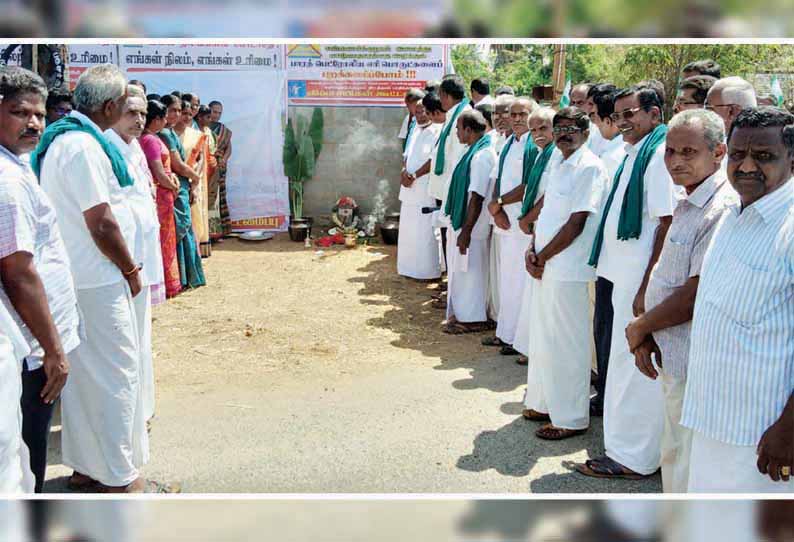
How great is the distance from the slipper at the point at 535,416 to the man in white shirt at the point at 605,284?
308mm

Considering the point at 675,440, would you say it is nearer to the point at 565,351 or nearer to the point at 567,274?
the point at 565,351

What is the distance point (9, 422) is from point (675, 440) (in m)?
2.45

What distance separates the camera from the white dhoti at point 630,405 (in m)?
3.76

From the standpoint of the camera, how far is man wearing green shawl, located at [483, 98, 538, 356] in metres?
5.75

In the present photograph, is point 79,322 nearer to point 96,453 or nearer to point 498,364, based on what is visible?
point 96,453

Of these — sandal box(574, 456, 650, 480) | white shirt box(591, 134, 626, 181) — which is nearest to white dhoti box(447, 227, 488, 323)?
white shirt box(591, 134, 626, 181)

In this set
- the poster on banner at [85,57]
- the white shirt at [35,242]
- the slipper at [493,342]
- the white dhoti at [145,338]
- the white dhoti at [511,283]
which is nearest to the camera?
the white shirt at [35,242]

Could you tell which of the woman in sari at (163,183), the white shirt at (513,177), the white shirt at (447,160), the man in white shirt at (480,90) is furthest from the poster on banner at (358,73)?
the white shirt at (513,177)

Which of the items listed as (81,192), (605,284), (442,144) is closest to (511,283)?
(605,284)

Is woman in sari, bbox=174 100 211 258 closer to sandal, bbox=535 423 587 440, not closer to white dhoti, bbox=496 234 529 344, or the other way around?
white dhoti, bbox=496 234 529 344

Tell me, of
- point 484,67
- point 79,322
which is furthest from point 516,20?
point 484,67

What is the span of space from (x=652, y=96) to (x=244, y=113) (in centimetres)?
813

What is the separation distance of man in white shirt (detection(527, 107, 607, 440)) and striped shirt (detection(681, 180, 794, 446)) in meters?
1.68

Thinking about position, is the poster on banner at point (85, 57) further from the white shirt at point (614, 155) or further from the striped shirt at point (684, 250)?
the striped shirt at point (684, 250)
